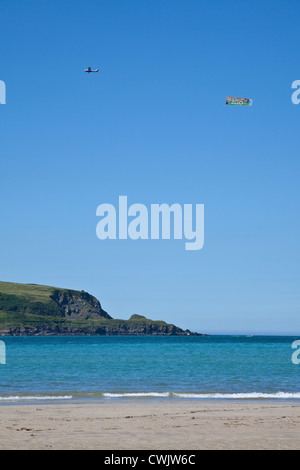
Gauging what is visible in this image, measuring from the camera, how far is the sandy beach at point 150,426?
20.7 m

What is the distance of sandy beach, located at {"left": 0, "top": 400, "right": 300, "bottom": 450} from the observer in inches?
815

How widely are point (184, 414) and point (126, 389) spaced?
15.2 meters

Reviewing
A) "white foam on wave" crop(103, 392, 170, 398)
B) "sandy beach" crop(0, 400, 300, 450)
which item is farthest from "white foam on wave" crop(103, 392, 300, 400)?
"sandy beach" crop(0, 400, 300, 450)

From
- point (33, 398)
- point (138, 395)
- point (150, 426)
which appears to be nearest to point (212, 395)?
point (138, 395)

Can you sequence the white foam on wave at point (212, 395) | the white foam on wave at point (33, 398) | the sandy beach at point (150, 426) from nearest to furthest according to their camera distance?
the sandy beach at point (150, 426)
the white foam on wave at point (33, 398)
the white foam on wave at point (212, 395)

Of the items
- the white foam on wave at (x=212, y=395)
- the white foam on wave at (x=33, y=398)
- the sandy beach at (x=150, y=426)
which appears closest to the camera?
the sandy beach at (x=150, y=426)

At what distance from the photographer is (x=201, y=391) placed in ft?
140

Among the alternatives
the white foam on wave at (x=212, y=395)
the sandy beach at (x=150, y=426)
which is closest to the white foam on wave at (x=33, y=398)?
the white foam on wave at (x=212, y=395)

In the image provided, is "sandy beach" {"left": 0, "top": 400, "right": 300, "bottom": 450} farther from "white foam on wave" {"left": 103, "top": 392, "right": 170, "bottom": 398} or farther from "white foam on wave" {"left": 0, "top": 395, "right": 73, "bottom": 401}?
"white foam on wave" {"left": 103, "top": 392, "right": 170, "bottom": 398}

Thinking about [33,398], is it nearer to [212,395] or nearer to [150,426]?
[212,395]

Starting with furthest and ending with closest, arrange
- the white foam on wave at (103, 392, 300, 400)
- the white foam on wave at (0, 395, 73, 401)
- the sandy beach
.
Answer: the white foam on wave at (103, 392, 300, 400) < the white foam on wave at (0, 395, 73, 401) < the sandy beach

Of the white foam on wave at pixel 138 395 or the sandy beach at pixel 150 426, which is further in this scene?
the white foam on wave at pixel 138 395

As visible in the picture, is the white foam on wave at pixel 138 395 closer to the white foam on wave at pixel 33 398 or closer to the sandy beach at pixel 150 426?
the white foam on wave at pixel 33 398
